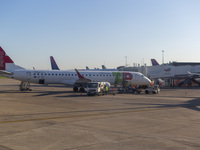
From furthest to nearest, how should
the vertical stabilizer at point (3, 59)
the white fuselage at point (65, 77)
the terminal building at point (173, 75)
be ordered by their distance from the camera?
the terminal building at point (173, 75) → the white fuselage at point (65, 77) → the vertical stabilizer at point (3, 59)

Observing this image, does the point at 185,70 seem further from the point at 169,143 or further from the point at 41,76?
the point at 169,143

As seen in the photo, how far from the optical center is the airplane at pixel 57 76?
1583 inches

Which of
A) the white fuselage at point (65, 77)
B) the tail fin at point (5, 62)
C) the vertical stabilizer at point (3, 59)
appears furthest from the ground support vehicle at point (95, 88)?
the vertical stabilizer at point (3, 59)

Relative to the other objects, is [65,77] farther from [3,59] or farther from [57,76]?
[3,59]

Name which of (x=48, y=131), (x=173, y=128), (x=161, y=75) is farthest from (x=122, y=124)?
(x=161, y=75)

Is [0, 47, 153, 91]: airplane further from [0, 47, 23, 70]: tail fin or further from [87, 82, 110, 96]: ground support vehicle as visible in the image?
[87, 82, 110, 96]: ground support vehicle

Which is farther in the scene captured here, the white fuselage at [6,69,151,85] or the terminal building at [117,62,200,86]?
the terminal building at [117,62,200,86]

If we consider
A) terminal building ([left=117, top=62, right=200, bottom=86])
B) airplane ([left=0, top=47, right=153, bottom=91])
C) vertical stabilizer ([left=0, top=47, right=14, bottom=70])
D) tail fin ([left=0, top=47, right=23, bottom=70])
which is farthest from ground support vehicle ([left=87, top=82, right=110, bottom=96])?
terminal building ([left=117, top=62, right=200, bottom=86])

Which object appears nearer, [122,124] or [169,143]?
[169,143]

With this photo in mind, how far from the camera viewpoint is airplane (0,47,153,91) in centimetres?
4022

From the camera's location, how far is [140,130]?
12.1 m

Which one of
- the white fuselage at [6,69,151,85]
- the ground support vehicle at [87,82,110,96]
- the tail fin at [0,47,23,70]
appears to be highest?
the tail fin at [0,47,23,70]

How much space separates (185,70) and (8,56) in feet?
165

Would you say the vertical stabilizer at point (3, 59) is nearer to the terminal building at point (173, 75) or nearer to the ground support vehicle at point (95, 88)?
the ground support vehicle at point (95, 88)
